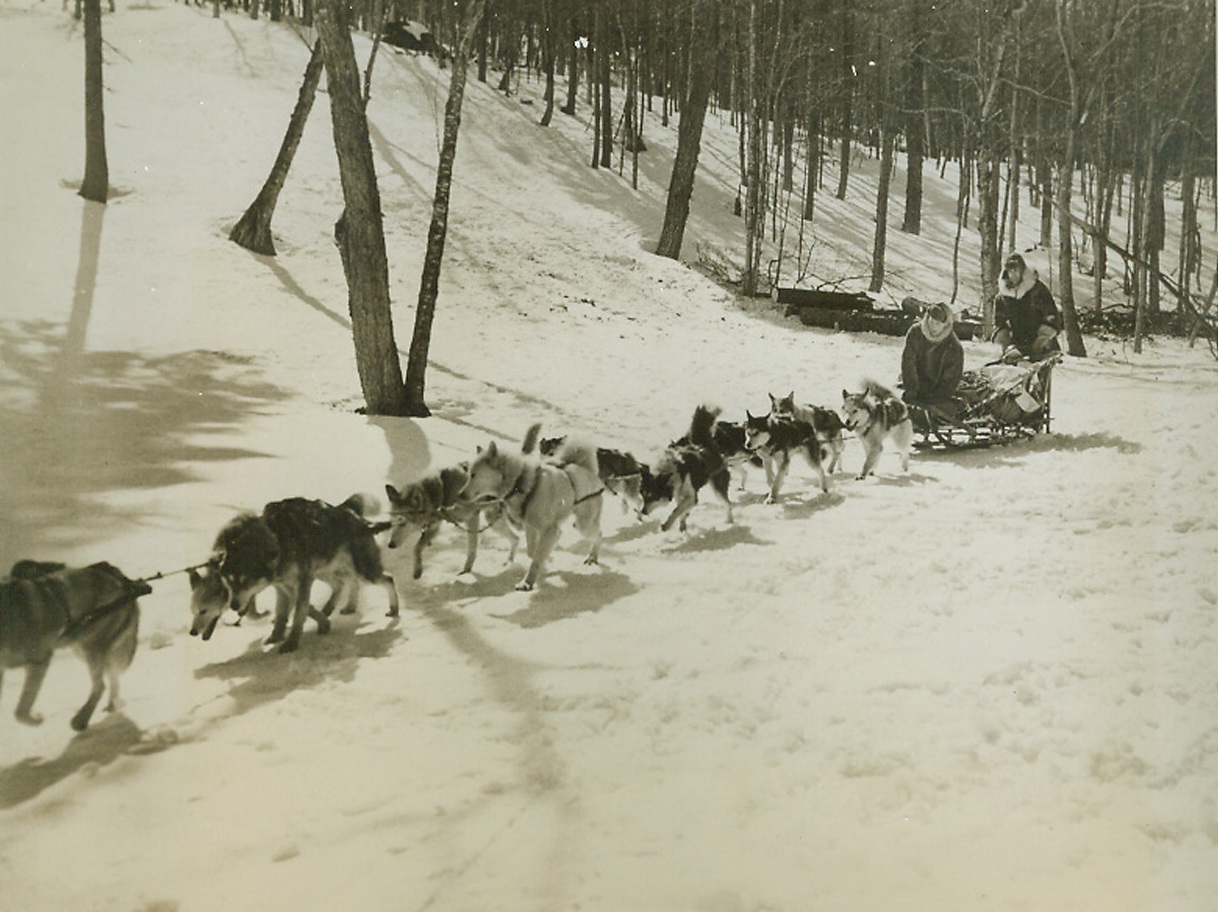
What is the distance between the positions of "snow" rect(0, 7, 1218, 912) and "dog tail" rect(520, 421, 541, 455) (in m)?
0.06

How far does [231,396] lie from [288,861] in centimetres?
174

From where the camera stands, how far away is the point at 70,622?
7.21ft

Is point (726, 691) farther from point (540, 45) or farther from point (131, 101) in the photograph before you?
point (540, 45)

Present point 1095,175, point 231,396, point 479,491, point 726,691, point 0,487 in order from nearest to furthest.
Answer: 1. point 0,487
2. point 726,691
3. point 231,396
4. point 479,491
5. point 1095,175

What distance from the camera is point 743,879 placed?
79.4 inches

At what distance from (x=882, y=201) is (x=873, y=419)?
1533mm

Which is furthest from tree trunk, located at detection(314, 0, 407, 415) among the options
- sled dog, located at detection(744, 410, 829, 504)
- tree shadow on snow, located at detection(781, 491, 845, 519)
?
tree shadow on snow, located at detection(781, 491, 845, 519)

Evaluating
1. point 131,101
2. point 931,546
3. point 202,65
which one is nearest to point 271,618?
point 931,546

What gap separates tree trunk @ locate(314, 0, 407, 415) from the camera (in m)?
5.11

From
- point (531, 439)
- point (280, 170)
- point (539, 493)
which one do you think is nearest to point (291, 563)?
point (539, 493)

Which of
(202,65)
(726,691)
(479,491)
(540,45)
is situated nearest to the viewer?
(726,691)

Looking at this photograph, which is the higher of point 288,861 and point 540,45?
point 540,45

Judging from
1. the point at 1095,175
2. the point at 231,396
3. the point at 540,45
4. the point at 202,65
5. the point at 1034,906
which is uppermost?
the point at 540,45

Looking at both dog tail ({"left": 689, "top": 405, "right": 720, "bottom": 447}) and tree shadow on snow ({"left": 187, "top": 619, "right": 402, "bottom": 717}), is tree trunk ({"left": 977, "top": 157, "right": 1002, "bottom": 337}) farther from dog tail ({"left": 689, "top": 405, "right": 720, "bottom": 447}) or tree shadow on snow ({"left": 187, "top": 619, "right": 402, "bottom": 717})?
tree shadow on snow ({"left": 187, "top": 619, "right": 402, "bottom": 717})
